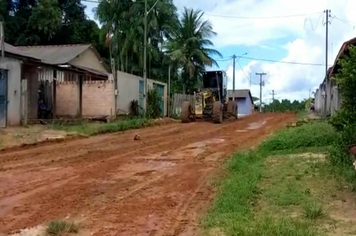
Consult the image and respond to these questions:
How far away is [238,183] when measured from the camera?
8.45m

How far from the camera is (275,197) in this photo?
7.43m

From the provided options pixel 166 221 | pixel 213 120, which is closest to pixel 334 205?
pixel 166 221

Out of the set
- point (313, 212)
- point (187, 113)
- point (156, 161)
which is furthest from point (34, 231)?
point (187, 113)

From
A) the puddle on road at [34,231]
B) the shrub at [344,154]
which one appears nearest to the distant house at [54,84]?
the shrub at [344,154]

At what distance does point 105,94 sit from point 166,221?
21.9m

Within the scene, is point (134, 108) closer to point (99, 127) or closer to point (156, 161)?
point (99, 127)

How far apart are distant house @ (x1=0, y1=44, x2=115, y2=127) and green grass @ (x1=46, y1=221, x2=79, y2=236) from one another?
1324cm

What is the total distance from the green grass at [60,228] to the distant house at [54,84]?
43.4 ft

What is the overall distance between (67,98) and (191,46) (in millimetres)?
19364

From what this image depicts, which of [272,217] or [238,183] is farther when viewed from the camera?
[238,183]

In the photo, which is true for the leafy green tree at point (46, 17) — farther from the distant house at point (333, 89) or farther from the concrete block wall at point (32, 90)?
the distant house at point (333, 89)

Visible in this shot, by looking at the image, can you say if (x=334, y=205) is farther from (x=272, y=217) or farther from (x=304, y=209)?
(x=272, y=217)

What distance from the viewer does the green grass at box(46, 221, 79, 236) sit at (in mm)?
5760

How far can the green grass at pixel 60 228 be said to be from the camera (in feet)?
18.9
